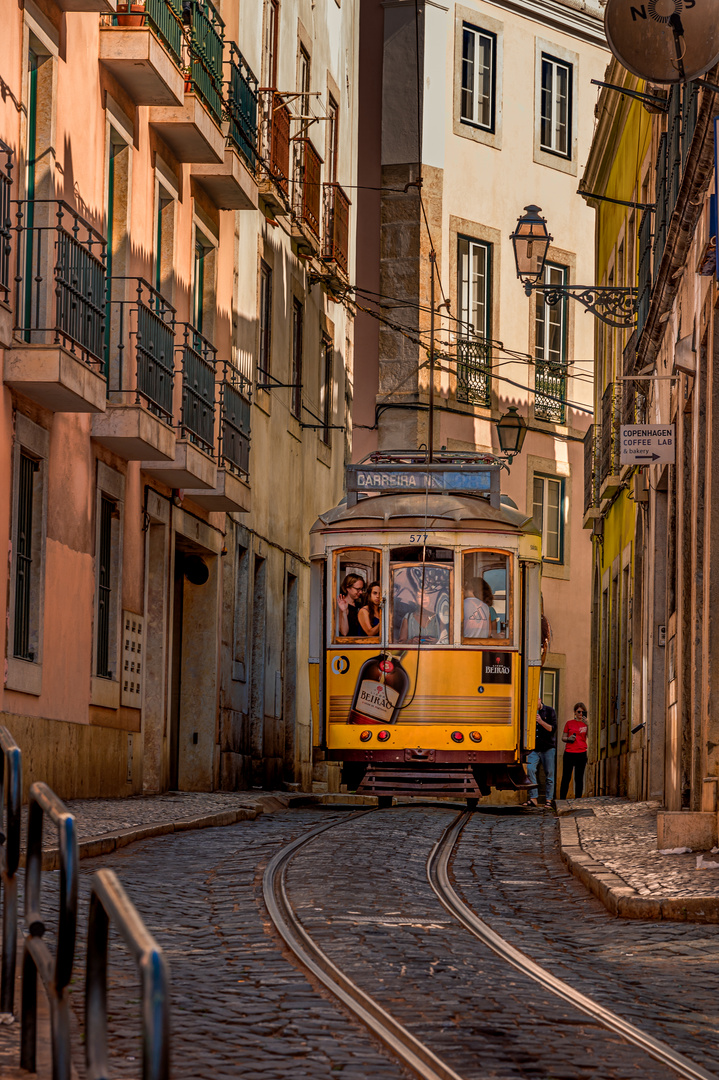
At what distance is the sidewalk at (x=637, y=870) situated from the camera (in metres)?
9.41

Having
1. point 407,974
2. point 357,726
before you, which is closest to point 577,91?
point 357,726

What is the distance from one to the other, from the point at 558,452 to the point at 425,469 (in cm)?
1583

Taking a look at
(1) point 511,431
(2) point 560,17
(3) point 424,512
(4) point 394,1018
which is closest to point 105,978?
(4) point 394,1018

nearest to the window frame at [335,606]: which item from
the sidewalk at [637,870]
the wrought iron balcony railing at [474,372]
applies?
the sidewalk at [637,870]

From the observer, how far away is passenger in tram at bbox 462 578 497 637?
58.6 feet

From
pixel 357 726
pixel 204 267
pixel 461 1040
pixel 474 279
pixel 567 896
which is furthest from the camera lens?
pixel 474 279

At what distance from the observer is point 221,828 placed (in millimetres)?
14797

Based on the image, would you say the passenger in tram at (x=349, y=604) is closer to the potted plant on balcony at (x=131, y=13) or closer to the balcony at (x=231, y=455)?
the balcony at (x=231, y=455)

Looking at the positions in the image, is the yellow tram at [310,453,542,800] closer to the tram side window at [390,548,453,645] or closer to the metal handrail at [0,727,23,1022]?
the tram side window at [390,548,453,645]

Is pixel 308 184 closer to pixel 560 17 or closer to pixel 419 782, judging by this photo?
pixel 560 17

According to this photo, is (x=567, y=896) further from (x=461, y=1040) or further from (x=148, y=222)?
(x=148, y=222)

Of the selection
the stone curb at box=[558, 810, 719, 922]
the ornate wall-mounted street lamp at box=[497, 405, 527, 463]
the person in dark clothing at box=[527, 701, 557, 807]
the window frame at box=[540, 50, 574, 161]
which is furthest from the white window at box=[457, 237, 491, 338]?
the stone curb at box=[558, 810, 719, 922]

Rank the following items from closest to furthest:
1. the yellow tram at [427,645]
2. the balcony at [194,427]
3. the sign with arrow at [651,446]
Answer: the sign with arrow at [651,446] < the yellow tram at [427,645] < the balcony at [194,427]

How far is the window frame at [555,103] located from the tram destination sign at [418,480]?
57.0 ft
